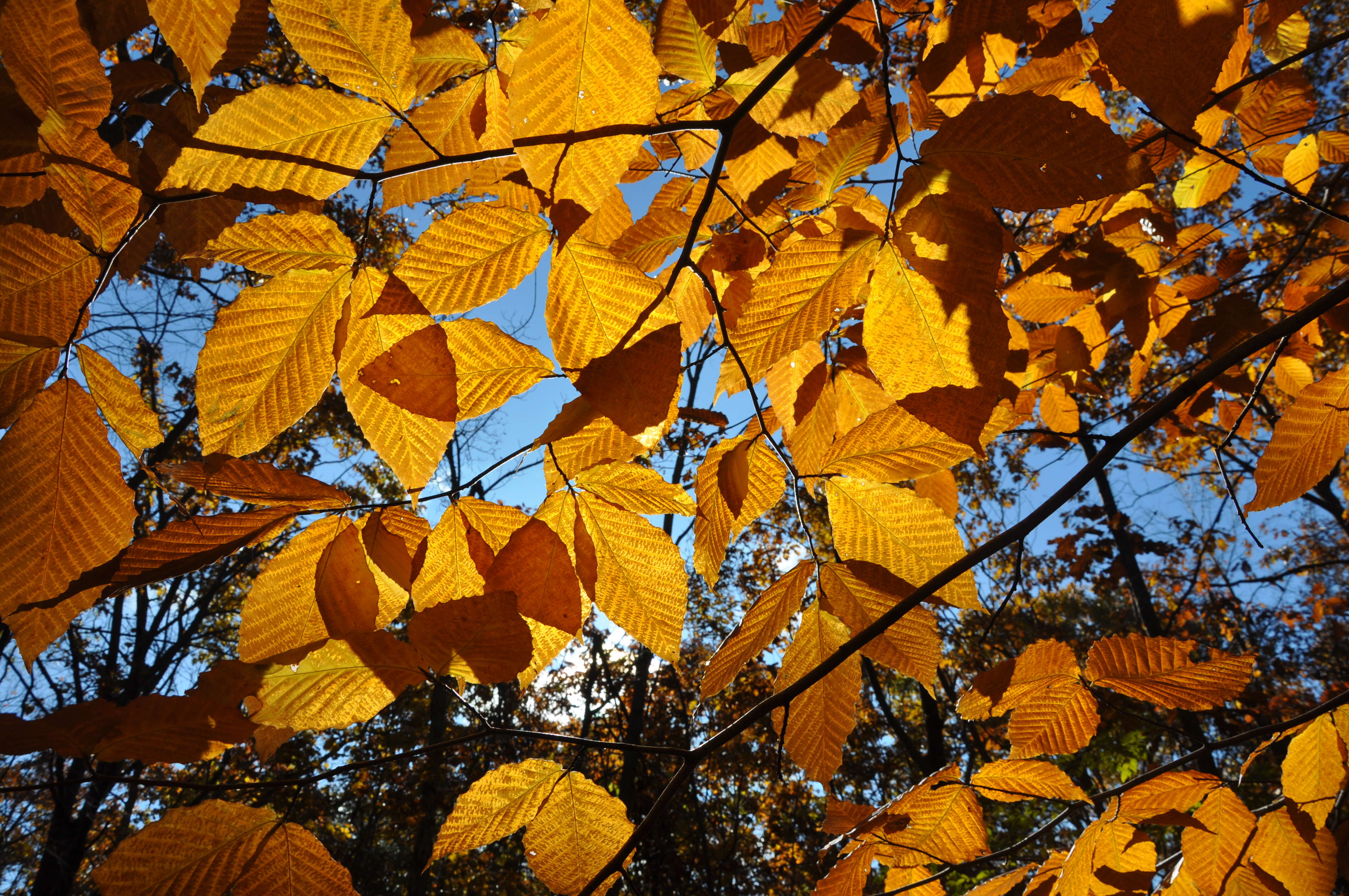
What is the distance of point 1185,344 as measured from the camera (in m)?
1.24

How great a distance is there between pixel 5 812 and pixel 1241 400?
1013cm

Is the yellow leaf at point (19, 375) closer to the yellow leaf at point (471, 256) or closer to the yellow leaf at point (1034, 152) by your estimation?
the yellow leaf at point (471, 256)

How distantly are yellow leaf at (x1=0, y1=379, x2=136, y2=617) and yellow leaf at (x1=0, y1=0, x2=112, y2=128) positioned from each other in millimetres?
200

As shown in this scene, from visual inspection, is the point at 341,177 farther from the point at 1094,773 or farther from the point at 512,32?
the point at 1094,773

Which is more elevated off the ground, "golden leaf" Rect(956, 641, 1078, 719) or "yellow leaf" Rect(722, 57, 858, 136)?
"yellow leaf" Rect(722, 57, 858, 136)

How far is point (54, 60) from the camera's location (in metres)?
0.46

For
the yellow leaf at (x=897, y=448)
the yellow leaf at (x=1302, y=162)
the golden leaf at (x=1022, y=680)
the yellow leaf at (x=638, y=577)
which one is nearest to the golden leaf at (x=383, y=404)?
the yellow leaf at (x=638, y=577)

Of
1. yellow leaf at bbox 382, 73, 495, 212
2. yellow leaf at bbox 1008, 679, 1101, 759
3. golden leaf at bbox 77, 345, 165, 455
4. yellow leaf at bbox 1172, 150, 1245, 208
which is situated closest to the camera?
golden leaf at bbox 77, 345, 165, 455

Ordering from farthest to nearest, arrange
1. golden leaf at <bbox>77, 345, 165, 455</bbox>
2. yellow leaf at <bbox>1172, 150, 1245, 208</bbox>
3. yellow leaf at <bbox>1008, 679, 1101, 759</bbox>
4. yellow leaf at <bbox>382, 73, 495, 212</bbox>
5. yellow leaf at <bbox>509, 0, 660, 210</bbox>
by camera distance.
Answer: yellow leaf at <bbox>1172, 150, 1245, 208</bbox> < yellow leaf at <bbox>1008, 679, 1101, 759</bbox> < yellow leaf at <bbox>382, 73, 495, 212</bbox> < golden leaf at <bbox>77, 345, 165, 455</bbox> < yellow leaf at <bbox>509, 0, 660, 210</bbox>

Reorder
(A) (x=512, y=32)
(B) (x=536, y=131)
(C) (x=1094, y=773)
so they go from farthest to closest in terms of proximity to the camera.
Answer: (C) (x=1094, y=773) < (A) (x=512, y=32) < (B) (x=536, y=131)

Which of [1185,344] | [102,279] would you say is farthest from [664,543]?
[1185,344]

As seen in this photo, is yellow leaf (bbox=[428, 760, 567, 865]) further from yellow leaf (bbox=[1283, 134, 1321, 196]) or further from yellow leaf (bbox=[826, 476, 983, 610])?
yellow leaf (bbox=[1283, 134, 1321, 196])

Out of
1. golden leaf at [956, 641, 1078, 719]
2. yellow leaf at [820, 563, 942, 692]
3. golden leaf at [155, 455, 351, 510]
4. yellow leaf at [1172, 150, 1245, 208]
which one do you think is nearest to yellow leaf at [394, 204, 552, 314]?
golden leaf at [155, 455, 351, 510]

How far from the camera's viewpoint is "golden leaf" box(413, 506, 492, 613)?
60 centimetres
